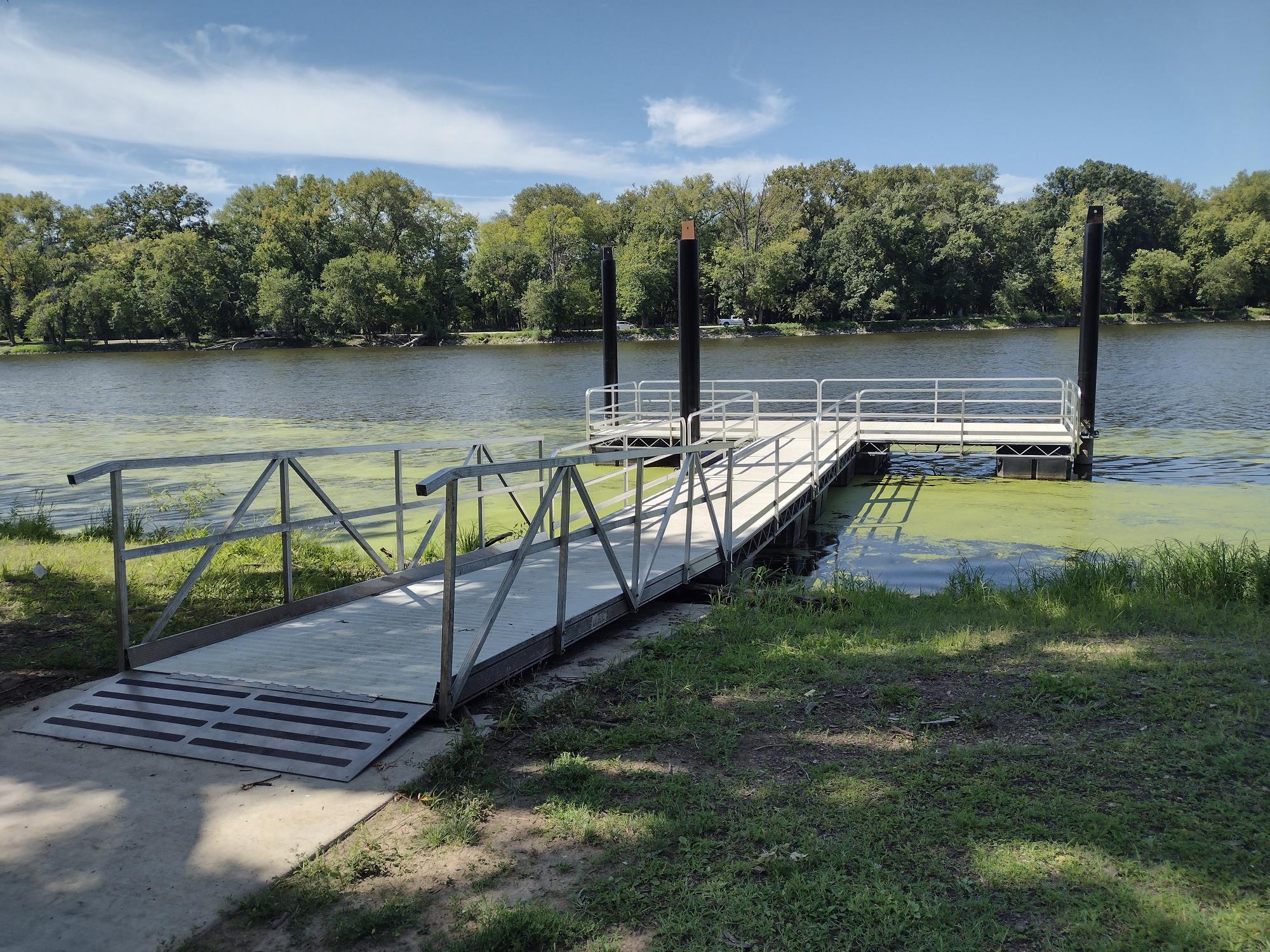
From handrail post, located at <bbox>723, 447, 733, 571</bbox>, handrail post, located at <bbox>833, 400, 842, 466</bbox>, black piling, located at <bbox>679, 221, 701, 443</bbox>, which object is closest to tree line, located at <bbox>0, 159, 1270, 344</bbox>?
handrail post, located at <bbox>833, 400, 842, 466</bbox>

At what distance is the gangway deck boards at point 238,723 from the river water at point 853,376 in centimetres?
708

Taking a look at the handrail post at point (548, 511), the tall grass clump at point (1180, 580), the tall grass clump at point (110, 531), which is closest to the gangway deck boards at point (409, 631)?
the handrail post at point (548, 511)

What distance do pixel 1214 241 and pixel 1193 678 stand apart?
9849 centimetres

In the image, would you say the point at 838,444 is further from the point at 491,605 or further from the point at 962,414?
the point at 491,605

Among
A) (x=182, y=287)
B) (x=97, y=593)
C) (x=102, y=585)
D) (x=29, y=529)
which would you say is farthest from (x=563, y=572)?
(x=182, y=287)

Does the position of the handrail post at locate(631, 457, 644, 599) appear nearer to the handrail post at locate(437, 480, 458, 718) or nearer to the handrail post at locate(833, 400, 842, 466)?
the handrail post at locate(437, 480, 458, 718)

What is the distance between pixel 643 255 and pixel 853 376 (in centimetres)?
4649

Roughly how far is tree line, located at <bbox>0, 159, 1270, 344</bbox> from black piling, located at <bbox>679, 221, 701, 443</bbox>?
6231 centimetres

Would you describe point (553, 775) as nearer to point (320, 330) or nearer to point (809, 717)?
point (809, 717)

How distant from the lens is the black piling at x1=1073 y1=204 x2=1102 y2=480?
17391mm

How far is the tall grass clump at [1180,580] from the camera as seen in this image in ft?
24.6

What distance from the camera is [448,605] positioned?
4488mm

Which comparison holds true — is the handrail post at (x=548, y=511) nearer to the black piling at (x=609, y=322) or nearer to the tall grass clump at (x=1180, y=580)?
the tall grass clump at (x=1180, y=580)

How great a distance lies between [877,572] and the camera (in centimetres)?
1093
